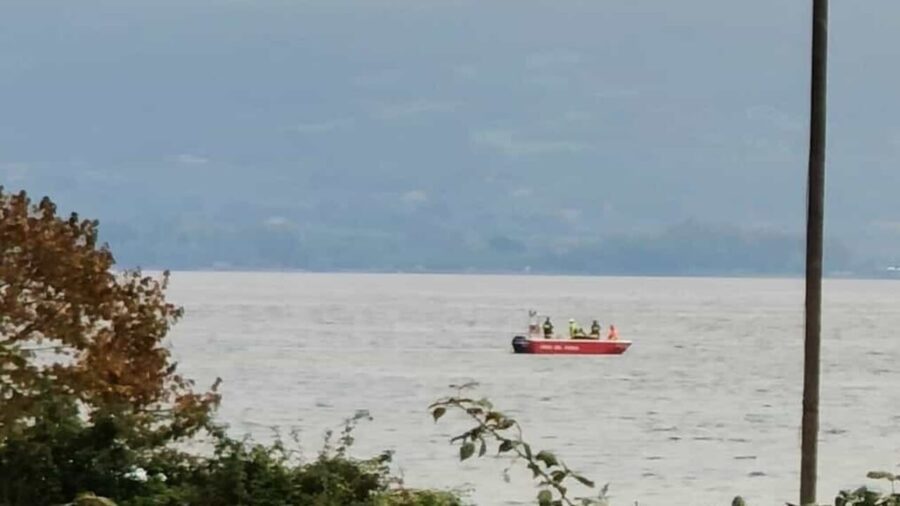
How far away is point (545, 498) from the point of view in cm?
316

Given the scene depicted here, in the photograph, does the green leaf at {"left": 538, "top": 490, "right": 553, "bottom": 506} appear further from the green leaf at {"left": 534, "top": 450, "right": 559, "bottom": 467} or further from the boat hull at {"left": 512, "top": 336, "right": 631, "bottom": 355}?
the boat hull at {"left": 512, "top": 336, "right": 631, "bottom": 355}

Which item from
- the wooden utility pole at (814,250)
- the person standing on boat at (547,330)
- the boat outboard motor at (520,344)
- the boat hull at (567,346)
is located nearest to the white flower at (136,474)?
the wooden utility pole at (814,250)

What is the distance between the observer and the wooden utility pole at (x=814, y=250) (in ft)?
15.4

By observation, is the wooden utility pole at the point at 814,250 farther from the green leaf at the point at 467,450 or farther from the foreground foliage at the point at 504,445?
the green leaf at the point at 467,450

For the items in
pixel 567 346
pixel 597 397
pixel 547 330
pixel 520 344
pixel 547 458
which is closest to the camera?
pixel 547 458

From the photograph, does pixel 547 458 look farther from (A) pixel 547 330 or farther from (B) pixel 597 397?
(A) pixel 547 330

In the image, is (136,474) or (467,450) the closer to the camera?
(467,450)

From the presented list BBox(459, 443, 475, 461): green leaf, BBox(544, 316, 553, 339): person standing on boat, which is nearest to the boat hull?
BBox(544, 316, 553, 339): person standing on boat

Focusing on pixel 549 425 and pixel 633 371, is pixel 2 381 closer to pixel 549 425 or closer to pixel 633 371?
pixel 549 425

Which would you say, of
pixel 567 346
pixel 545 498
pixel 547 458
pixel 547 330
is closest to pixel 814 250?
pixel 547 458

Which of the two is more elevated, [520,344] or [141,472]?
[520,344]

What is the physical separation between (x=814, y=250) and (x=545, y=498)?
6.00ft

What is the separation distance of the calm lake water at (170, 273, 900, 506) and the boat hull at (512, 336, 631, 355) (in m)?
0.57

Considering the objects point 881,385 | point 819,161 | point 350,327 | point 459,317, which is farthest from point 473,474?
point 459,317
